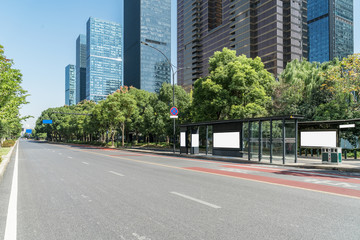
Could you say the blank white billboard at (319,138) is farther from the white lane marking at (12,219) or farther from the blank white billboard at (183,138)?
the white lane marking at (12,219)

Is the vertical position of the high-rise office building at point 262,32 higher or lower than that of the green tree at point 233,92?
higher

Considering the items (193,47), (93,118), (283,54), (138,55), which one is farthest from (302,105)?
(138,55)

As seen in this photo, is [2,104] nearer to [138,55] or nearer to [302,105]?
[302,105]

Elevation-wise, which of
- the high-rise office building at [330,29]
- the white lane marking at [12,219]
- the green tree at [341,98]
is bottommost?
the white lane marking at [12,219]

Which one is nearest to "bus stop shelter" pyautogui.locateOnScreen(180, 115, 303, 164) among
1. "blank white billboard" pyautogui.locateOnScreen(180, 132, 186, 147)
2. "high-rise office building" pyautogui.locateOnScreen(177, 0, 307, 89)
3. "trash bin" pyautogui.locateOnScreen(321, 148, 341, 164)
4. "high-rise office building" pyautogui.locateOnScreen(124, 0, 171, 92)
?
"trash bin" pyautogui.locateOnScreen(321, 148, 341, 164)

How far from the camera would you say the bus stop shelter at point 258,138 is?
1847 centimetres

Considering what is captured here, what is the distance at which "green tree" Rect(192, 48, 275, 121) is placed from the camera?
1224 inches

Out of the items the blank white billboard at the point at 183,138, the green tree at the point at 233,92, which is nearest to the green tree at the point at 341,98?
the green tree at the point at 233,92

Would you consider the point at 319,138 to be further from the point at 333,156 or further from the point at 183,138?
the point at 183,138

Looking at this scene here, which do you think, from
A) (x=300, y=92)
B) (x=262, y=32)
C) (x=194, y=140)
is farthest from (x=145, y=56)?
(x=194, y=140)

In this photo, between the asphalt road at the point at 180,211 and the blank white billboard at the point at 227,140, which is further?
the blank white billboard at the point at 227,140

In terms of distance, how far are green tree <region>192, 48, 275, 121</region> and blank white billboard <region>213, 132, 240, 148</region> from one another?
25.8 feet

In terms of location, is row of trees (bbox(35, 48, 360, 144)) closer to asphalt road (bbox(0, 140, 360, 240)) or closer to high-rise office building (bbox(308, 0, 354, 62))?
asphalt road (bbox(0, 140, 360, 240))

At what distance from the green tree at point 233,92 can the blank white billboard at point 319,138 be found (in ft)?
30.9
